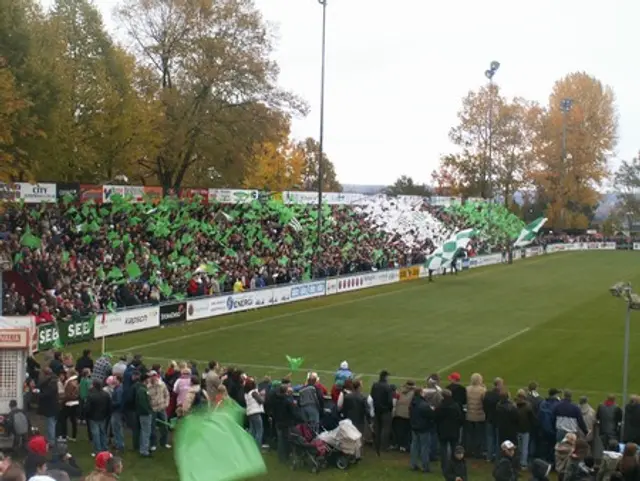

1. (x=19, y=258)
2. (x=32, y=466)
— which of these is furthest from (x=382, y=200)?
(x=32, y=466)

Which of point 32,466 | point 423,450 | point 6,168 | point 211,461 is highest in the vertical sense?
point 6,168

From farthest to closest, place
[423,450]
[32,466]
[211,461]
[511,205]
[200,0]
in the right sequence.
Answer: [511,205] < [200,0] < [423,450] < [32,466] < [211,461]

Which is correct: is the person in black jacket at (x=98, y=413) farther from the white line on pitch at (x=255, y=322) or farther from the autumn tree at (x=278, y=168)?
the autumn tree at (x=278, y=168)

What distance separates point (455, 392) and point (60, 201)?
28.2 meters

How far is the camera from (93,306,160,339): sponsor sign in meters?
30.5

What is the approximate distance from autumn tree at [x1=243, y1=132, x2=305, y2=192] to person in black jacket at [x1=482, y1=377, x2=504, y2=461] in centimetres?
6131

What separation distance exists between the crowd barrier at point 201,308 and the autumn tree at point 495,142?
142 ft

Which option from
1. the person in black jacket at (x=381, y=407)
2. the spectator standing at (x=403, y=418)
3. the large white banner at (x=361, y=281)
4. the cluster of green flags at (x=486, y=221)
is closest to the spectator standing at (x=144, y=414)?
the person in black jacket at (x=381, y=407)

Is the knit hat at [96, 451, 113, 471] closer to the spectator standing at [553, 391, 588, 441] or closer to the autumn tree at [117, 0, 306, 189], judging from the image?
the spectator standing at [553, 391, 588, 441]

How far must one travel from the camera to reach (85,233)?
3981cm

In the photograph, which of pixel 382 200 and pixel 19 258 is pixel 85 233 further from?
Answer: pixel 382 200

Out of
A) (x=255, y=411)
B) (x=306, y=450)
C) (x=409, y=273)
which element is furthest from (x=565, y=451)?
(x=409, y=273)

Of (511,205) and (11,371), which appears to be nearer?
(11,371)

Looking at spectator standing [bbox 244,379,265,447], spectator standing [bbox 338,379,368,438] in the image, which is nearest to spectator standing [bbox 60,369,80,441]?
spectator standing [bbox 244,379,265,447]
